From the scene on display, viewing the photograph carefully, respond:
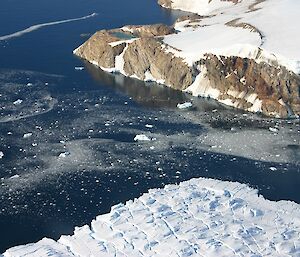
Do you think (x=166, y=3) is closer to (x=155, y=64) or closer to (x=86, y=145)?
(x=155, y=64)

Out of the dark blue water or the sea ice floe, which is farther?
the sea ice floe

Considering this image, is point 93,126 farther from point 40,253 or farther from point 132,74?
point 40,253

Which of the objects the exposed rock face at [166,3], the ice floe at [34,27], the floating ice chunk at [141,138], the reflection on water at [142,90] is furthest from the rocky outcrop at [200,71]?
the exposed rock face at [166,3]

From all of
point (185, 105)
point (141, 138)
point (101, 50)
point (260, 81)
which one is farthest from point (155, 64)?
point (141, 138)

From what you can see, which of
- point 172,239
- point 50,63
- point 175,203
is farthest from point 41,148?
point 50,63

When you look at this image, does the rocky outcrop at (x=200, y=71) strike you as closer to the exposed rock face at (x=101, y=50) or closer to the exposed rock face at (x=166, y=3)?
the exposed rock face at (x=101, y=50)

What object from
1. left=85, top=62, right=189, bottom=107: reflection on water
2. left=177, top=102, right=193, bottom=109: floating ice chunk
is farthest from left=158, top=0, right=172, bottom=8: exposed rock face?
left=177, top=102, right=193, bottom=109: floating ice chunk

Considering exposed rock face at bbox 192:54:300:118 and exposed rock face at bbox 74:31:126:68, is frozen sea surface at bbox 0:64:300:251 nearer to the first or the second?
exposed rock face at bbox 192:54:300:118

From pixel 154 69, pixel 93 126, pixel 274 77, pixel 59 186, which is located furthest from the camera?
pixel 154 69
